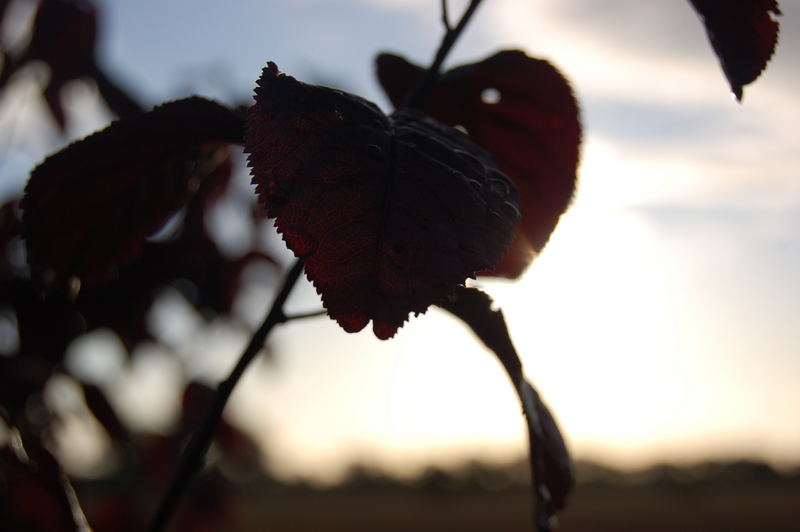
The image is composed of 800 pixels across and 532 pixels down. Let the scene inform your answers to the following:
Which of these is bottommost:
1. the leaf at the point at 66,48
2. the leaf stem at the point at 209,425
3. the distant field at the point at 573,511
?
the distant field at the point at 573,511

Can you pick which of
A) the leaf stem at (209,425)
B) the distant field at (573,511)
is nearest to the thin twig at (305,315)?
the leaf stem at (209,425)

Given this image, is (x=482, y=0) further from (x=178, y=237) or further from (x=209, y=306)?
(x=209, y=306)

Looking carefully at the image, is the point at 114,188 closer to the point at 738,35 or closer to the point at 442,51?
the point at 442,51

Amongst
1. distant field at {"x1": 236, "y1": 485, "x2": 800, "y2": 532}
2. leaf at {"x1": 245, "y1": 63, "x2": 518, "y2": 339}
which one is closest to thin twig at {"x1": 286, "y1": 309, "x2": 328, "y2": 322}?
leaf at {"x1": 245, "y1": 63, "x2": 518, "y2": 339}

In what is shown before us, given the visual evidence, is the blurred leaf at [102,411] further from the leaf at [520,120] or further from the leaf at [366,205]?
the leaf at [366,205]

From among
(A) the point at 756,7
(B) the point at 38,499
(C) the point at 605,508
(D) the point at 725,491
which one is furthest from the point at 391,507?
(A) the point at 756,7

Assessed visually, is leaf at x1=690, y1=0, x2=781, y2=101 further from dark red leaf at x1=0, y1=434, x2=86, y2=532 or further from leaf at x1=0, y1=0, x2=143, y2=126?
leaf at x1=0, y1=0, x2=143, y2=126
